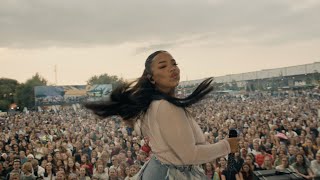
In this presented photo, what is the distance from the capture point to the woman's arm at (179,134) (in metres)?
0.96

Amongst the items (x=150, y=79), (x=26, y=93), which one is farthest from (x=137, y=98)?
(x=26, y=93)

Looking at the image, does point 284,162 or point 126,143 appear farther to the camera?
point 126,143

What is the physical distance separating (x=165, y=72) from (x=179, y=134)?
9.0 inches

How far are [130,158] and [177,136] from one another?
4209 mm

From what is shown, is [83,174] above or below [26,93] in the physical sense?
below

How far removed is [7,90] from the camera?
41.9 feet

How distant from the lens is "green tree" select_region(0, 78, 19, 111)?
38.5 ft

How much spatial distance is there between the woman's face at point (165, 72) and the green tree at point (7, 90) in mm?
11278

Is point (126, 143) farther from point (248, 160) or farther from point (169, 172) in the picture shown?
point (169, 172)

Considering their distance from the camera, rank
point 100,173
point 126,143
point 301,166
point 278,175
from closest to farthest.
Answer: point 278,175, point 301,166, point 100,173, point 126,143

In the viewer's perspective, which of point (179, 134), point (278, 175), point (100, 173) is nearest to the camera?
point (179, 134)

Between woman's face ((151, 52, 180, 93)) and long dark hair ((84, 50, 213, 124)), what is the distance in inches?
0.8

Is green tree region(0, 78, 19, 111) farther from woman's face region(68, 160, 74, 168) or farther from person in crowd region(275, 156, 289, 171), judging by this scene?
person in crowd region(275, 156, 289, 171)

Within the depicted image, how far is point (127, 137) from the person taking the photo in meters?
6.12
